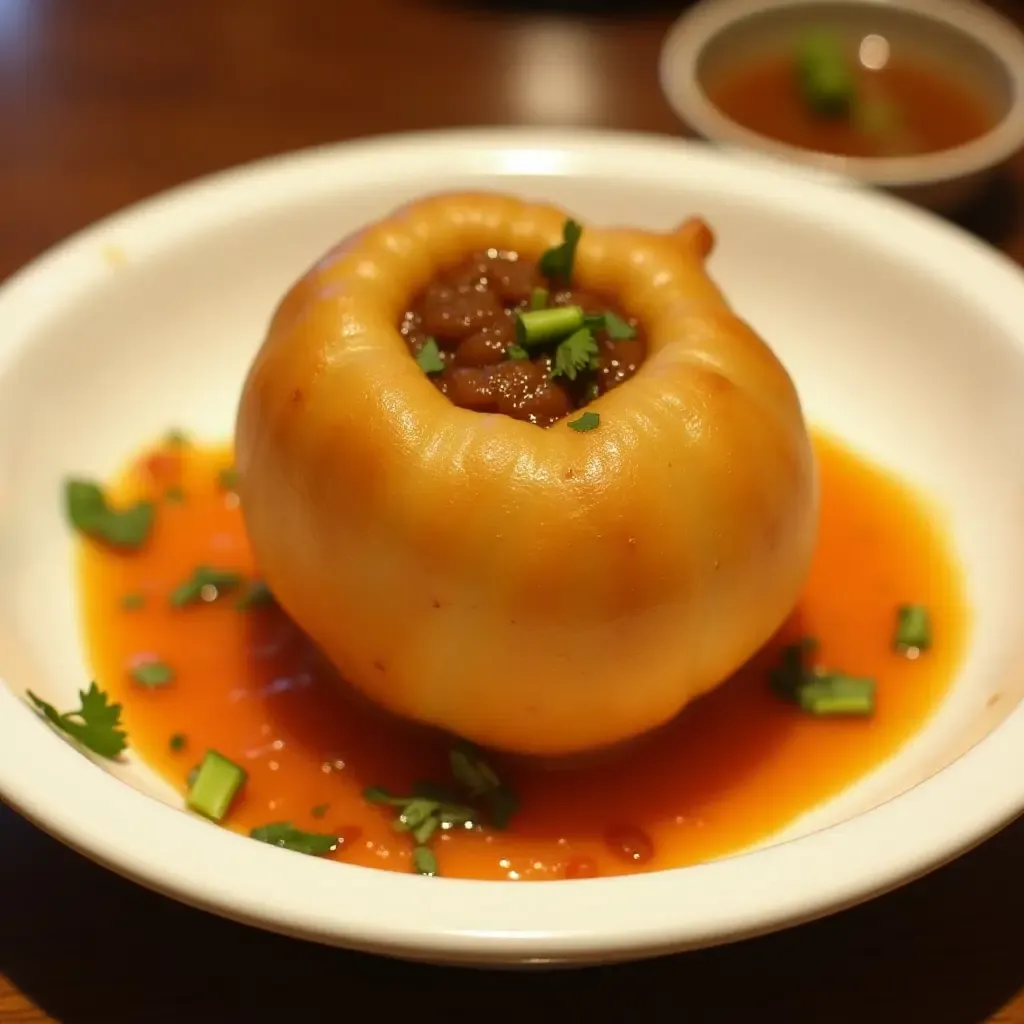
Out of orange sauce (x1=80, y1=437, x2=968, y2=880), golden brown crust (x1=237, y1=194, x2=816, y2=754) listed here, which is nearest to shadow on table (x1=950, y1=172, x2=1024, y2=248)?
orange sauce (x1=80, y1=437, x2=968, y2=880)

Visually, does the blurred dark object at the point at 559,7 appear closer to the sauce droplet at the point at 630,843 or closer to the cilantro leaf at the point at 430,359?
the cilantro leaf at the point at 430,359

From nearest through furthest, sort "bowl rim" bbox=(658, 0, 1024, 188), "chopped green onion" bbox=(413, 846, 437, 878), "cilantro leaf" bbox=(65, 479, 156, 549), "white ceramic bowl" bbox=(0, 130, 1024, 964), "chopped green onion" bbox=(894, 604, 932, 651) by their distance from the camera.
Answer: "white ceramic bowl" bbox=(0, 130, 1024, 964)
"chopped green onion" bbox=(413, 846, 437, 878)
"chopped green onion" bbox=(894, 604, 932, 651)
"cilantro leaf" bbox=(65, 479, 156, 549)
"bowl rim" bbox=(658, 0, 1024, 188)

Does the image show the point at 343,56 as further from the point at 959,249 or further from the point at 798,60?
the point at 959,249

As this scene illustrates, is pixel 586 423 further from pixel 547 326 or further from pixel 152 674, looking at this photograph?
pixel 152 674

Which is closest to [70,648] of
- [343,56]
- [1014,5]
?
[343,56]

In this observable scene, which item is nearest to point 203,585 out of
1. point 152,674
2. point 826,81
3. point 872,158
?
point 152,674

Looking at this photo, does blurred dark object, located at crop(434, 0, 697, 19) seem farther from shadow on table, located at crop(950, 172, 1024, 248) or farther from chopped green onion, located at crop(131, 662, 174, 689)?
chopped green onion, located at crop(131, 662, 174, 689)
